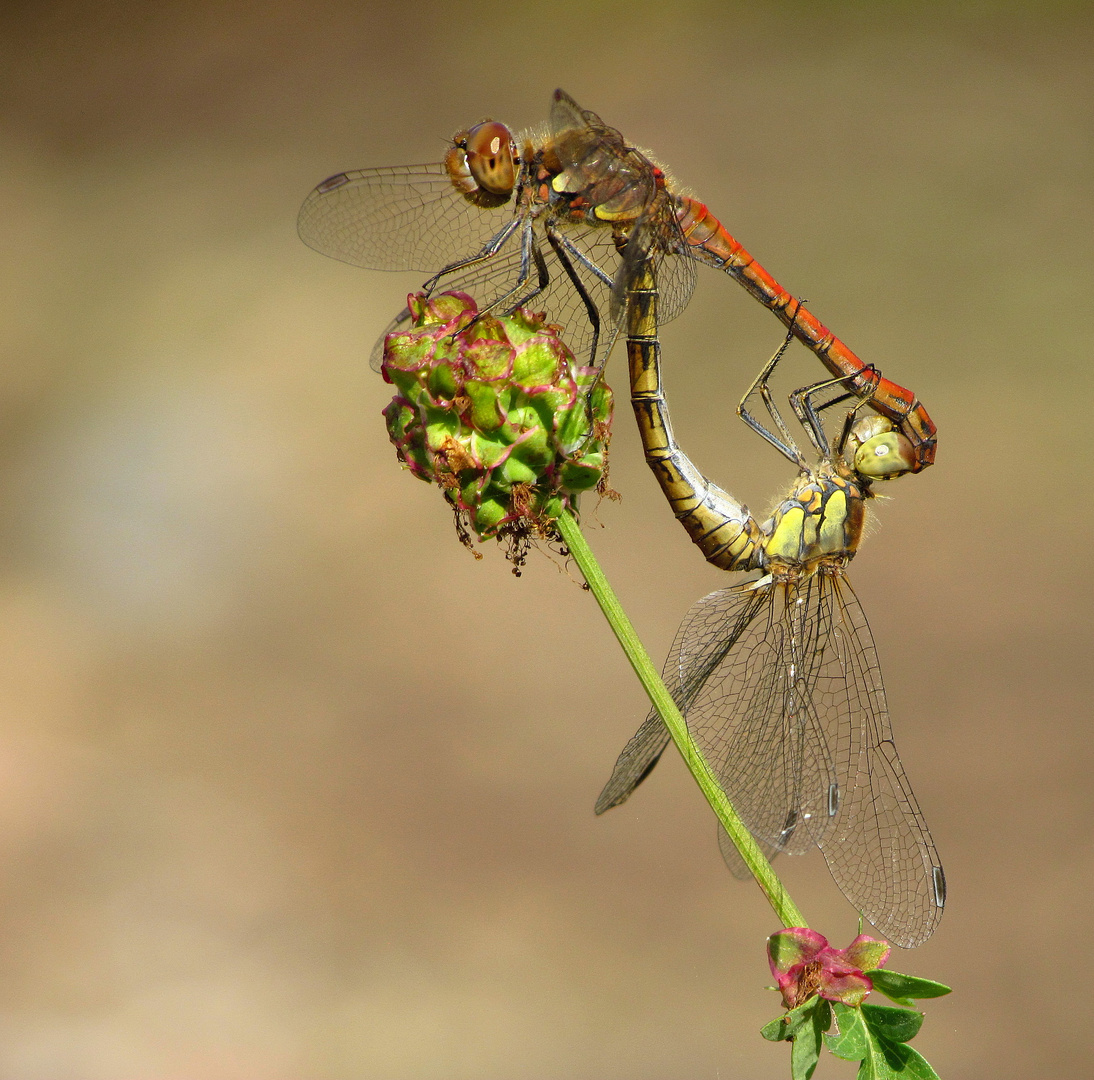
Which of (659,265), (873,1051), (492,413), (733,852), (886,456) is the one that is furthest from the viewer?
(733,852)

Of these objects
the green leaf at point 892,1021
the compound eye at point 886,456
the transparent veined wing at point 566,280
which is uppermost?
the transparent veined wing at point 566,280

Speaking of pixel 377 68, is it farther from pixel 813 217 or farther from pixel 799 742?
pixel 799 742

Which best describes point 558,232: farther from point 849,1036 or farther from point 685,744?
point 849,1036

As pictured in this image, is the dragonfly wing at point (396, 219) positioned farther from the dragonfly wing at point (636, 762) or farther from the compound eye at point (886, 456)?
the dragonfly wing at point (636, 762)

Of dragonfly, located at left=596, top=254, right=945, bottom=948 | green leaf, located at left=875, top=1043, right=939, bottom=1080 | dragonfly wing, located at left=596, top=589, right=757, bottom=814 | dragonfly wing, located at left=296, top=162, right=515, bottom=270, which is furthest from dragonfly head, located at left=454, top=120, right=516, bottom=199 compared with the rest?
green leaf, located at left=875, top=1043, right=939, bottom=1080

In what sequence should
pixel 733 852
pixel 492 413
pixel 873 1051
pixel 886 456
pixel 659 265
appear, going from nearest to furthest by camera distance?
1. pixel 873 1051
2. pixel 492 413
3. pixel 659 265
4. pixel 886 456
5. pixel 733 852

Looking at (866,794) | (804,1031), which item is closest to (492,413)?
(804,1031)

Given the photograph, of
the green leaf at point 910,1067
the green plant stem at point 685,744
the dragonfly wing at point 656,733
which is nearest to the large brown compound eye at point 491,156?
the green plant stem at point 685,744

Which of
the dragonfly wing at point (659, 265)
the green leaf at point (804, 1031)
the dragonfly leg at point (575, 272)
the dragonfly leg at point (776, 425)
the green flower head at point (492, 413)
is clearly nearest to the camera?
the green leaf at point (804, 1031)
